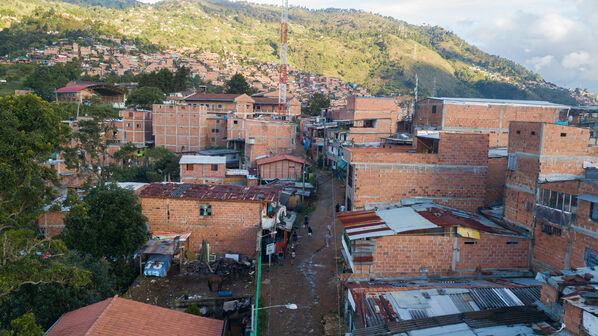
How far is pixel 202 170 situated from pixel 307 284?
41.0 feet

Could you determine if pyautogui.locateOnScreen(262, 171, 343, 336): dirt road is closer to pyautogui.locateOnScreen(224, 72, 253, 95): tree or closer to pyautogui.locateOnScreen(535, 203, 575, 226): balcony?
pyautogui.locateOnScreen(535, 203, 575, 226): balcony

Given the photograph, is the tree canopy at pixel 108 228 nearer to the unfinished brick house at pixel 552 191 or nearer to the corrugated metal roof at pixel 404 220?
the corrugated metal roof at pixel 404 220

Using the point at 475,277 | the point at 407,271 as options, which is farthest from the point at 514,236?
the point at 407,271

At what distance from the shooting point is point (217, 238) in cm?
1536

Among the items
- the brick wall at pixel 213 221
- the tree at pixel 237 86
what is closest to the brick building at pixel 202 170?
the brick wall at pixel 213 221

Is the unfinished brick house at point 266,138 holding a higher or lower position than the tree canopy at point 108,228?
higher

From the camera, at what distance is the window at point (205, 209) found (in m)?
15.3

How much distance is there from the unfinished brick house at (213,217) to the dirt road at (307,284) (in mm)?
1742

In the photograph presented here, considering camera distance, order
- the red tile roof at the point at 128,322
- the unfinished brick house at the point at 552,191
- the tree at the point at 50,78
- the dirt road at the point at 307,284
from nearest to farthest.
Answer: the red tile roof at the point at 128,322
the unfinished brick house at the point at 552,191
the dirt road at the point at 307,284
the tree at the point at 50,78

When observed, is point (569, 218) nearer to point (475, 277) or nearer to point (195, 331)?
point (475, 277)

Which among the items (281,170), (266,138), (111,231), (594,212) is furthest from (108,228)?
(266,138)

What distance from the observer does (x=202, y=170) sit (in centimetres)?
2325

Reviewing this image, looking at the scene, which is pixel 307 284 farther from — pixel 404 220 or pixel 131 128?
pixel 131 128

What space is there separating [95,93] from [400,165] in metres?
44.6
